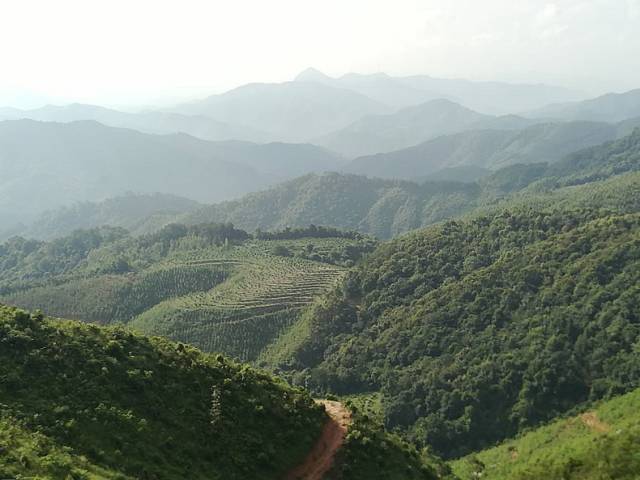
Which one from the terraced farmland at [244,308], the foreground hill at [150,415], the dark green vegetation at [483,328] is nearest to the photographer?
the foreground hill at [150,415]

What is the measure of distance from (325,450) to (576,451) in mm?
15381

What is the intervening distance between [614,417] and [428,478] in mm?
22086

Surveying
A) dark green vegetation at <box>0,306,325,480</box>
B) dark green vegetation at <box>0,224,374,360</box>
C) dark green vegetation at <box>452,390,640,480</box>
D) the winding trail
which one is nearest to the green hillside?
dark green vegetation at <box>452,390,640,480</box>

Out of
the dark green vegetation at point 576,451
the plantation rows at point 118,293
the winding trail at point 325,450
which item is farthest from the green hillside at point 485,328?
the plantation rows at point 118,293

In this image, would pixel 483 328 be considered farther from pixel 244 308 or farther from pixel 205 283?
pixel 205 283

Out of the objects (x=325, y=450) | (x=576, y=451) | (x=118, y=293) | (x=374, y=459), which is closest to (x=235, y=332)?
(x=118, y=293)

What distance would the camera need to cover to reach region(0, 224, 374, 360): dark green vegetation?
269 ft

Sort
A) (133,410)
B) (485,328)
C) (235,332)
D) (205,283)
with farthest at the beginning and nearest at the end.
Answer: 1. (205,283)
2. (235,332)
3. (485,328)
4. (133,410)

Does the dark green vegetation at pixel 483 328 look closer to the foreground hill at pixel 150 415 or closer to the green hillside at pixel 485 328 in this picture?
the green hillside at pixel 485 328

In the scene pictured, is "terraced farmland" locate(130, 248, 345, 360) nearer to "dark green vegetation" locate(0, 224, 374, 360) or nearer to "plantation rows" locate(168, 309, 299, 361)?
"plantation rows" locate(168, 309, 299, 361)

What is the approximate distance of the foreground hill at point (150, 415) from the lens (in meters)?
23.4

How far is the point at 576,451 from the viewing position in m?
32.7

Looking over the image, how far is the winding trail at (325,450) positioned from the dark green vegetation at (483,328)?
→ 25298mm


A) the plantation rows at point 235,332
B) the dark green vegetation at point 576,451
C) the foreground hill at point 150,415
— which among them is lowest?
the plantation rows at point 235,332
